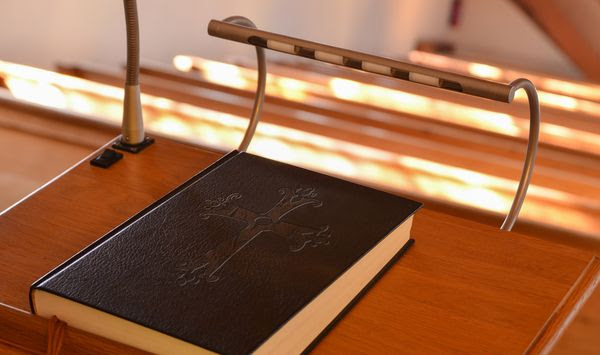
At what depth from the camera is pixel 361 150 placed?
251cm

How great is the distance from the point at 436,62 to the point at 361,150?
230 centimetres

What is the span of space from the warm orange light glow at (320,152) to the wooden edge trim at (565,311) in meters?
1.22

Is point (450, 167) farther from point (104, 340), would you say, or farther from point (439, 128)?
point (104, 340)

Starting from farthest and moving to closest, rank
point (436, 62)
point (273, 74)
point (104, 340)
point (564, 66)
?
1. point (564, 66)
2. point (436, 62)
3. point (273, 74)
4. point (104, 340)

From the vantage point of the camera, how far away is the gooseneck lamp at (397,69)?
3.19 ft

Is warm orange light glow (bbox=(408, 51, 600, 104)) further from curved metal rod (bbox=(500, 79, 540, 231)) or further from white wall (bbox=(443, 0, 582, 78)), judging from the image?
curved metal rod (bbox=(500, 79, 540, 231))

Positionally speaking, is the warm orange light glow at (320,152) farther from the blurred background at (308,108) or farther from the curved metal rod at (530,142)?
the curved metal rod at (530,142)

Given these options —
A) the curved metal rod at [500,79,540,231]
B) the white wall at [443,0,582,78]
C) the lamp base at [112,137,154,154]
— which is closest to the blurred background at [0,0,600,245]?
the white wall at [443,0,582,78]

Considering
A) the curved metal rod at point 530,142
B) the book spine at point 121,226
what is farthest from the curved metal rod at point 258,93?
the curved metal rod at point 530,142

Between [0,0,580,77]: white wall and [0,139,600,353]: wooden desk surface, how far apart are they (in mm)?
1872

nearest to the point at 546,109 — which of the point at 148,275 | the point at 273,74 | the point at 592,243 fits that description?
the point at 273,74

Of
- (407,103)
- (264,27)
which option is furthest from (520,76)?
(264,27)

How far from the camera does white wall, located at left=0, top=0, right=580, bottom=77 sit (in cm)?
295

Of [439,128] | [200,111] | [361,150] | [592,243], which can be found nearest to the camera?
[592,243]
